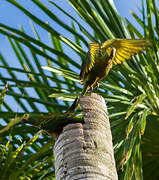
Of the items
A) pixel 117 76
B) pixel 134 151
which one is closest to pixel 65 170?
pixel 134 151

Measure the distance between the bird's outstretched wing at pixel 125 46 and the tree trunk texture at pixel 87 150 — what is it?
1.02 ft

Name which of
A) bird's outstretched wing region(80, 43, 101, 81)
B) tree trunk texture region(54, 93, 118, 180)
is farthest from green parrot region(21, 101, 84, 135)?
bird's outstretched wing region(80, 43, 101, 81)

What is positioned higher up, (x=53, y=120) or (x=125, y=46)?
(x=125, y=46)

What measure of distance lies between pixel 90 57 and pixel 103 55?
0.06 metres

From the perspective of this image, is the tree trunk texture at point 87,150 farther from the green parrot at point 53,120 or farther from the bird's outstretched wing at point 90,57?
the bird's outstretched wing at point 90,57

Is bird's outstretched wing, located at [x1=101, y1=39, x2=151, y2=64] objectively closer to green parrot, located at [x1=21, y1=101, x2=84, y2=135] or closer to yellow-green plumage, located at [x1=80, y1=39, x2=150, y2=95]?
yellow-green plumage, located at [x1=80, y1=39, x2=150, y2=95]

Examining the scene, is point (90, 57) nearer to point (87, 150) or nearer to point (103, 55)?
point (103, 55)

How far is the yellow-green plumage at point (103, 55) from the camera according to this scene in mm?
1390

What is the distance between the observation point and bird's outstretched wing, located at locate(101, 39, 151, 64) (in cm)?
137

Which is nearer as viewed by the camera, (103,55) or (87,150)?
(87,150)

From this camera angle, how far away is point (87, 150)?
3.39 feet

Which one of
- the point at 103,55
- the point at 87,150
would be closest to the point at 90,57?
the point at 103,55

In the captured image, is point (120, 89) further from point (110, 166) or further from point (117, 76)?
point (110, 166)

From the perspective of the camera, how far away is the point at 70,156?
1.03 m
